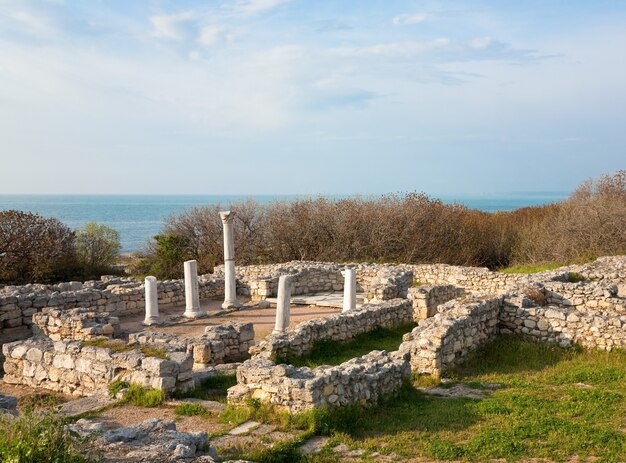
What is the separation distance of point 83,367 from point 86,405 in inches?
66.2

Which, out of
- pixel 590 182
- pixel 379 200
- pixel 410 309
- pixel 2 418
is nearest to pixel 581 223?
pixel 590 182

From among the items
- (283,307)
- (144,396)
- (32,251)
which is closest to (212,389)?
(144,396)

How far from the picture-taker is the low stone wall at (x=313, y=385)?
27.6ft

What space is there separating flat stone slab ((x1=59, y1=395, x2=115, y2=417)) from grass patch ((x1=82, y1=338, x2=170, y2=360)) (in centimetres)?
114

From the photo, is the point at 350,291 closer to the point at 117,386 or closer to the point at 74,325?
the point at 74,325

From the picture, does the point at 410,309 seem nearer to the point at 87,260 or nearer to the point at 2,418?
the point at 2,418

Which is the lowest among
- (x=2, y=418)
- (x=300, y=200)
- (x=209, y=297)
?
(x=209, y=297)

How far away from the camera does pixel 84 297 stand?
18422 millimetres

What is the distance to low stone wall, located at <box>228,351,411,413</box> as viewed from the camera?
8.40 metres

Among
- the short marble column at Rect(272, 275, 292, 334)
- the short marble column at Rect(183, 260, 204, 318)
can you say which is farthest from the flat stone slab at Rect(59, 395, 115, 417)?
the short marble column at Rect(183, 260, 204, 318)

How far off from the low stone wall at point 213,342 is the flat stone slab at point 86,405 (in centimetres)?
217

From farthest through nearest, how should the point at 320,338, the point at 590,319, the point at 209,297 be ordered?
the point at 209,297, the point at 320,338, the point at 590,319

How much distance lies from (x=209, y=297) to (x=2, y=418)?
16.9 m

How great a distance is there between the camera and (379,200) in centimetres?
3728
